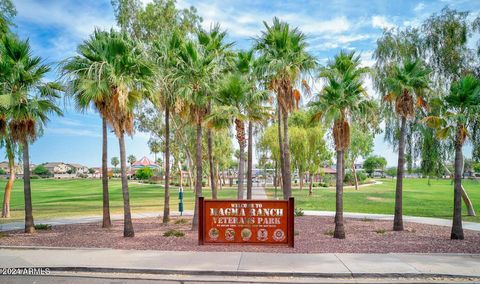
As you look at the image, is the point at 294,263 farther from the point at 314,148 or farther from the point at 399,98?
the point at 314,148

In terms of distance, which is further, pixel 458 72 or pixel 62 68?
pixel 458 72

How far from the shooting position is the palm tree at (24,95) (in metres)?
14.7

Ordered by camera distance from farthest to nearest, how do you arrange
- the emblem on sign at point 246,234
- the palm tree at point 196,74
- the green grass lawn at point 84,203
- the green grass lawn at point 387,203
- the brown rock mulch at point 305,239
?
the green grass lawn at point 84,203
the green grass lawn at point 387,203
the palm tree at point 196,74
the emblem on sign at point 246,234
the brown rock mulch at point 305,239

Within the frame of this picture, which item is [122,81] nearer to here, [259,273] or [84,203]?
[259,273]

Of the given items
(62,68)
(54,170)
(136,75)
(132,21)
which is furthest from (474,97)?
(54,170)

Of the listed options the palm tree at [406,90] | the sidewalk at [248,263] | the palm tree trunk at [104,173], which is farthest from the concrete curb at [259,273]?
the palm tree trunk at [104,173]

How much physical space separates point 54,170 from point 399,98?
684 feet

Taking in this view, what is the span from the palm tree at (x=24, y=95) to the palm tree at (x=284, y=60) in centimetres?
911

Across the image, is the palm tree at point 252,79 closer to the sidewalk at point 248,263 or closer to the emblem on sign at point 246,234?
the emblem on sign at point 246,234

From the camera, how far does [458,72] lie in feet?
64.1

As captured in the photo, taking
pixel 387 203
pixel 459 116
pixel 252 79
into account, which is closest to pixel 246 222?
pixel 252 79

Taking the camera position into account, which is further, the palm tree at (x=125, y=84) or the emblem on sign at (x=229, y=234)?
the palm tree at (x=125, y=84)

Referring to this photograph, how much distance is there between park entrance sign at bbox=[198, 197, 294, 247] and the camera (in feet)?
39.9

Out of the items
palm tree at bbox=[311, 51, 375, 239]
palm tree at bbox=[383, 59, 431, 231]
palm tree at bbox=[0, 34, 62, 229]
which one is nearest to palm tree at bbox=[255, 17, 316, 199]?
palm tree at bbox=[311, 51, 375, 239]
